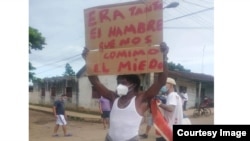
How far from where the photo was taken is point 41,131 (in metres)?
5.07

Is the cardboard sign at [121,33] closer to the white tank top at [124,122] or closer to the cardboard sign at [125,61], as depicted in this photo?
the cardboard sign at [125,61]

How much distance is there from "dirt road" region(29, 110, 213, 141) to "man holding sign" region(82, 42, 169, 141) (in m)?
0.16

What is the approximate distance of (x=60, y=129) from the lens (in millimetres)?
5027

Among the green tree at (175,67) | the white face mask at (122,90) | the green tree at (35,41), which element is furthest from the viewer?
the green tree at (35,41)

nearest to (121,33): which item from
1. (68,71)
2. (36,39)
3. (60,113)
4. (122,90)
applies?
(122,90)

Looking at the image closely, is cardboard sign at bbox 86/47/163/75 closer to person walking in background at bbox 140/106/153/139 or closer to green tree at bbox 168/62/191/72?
green tree at bbox 168/62/191/72

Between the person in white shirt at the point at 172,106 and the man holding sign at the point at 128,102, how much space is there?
0.10 m

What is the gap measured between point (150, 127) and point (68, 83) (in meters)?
1.09

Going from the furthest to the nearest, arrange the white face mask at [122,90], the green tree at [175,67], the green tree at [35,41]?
the green tree at [35,41]
the white face mask at [122,90]
the green tree at [175,67]

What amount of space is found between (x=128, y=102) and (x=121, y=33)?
2.58 ft

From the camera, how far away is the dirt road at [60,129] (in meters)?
4.97

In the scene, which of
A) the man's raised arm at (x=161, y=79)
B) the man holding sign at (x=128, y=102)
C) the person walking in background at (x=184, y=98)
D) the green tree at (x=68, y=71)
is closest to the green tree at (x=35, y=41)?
the green tree at (x=68, y=71)
